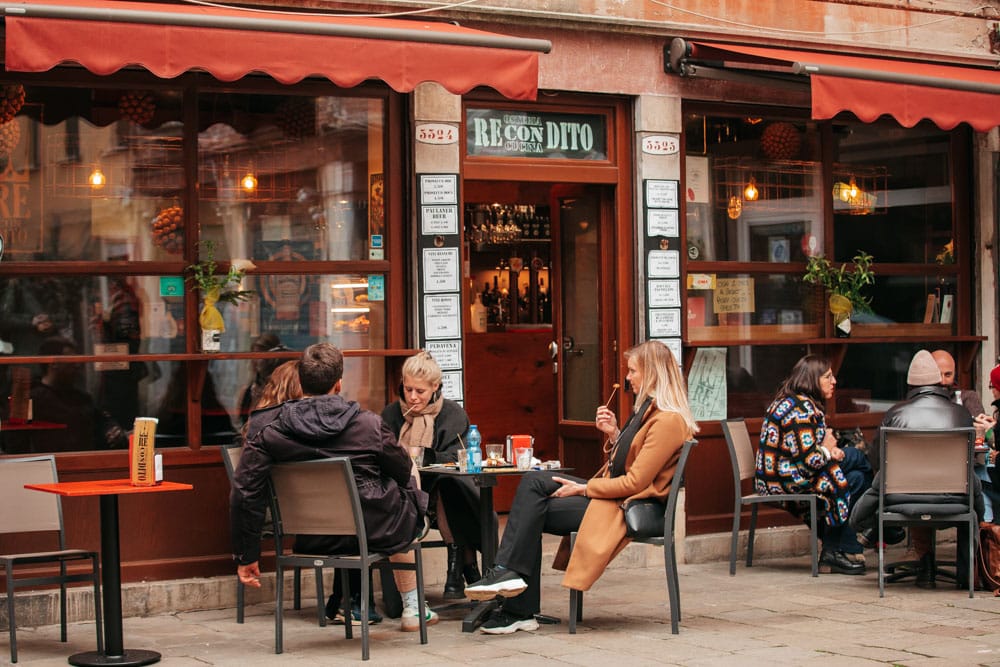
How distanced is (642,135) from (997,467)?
10.6 feet

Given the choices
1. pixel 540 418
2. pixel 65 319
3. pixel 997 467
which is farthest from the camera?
pixel 540 418

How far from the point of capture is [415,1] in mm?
9453

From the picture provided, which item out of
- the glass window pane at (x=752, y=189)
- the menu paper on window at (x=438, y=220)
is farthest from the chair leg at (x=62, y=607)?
the glass window pane at (x=752, y=189)

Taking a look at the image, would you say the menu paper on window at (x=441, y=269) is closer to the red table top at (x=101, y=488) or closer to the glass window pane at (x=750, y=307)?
the glass window pane at (x=750, y=307)

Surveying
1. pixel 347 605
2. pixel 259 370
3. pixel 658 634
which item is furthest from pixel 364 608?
pixel 259 370

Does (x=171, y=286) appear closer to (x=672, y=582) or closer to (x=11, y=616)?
(x=11, y=616)

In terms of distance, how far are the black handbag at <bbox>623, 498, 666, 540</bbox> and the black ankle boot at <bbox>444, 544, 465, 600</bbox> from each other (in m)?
1.47

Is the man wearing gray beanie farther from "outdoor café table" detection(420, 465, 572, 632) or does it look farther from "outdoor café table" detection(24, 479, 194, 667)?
"outdoor café table" detection(24, 479, 194, 667)

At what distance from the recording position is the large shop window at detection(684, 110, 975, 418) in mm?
10852

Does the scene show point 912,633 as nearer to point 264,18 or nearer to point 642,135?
point 642,135

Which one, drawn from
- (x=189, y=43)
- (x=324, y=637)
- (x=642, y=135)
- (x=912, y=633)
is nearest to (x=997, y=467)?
(x=912, y=633)

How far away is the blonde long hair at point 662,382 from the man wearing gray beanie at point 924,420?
67.7 inches

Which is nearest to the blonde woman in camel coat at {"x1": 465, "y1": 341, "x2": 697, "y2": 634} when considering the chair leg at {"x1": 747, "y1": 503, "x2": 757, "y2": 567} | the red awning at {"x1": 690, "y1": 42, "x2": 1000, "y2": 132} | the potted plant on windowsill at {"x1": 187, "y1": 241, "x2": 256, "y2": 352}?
the potted plant on windowsill at {"x1": 187, "y1": 241, "x2": 256, "y2": 352}

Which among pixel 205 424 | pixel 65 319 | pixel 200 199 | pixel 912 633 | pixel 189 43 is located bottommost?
pixel 912 633
